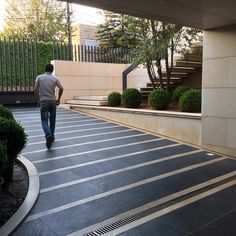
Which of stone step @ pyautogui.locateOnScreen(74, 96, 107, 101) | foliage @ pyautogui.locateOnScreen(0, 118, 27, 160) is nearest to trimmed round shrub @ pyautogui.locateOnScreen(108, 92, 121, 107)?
stone step @ pyautogui.locateOnScreen(74, 96, 107, 101)

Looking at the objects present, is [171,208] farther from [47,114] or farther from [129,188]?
[47,114]

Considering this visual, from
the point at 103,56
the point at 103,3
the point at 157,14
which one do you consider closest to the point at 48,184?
the point at 103,3

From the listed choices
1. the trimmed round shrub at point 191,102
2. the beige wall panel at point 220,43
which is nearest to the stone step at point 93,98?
the trimmed round shrub at point 191,102

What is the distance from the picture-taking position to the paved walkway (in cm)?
341

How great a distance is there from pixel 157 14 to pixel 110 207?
3.12m

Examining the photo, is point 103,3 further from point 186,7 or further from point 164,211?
point 164,211

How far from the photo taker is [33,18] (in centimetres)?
2058

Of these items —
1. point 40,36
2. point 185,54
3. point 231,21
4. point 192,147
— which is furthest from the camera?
point 40,36

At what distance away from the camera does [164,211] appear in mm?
3762

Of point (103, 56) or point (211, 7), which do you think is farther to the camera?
point (103, 56)

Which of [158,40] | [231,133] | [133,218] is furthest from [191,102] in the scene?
[133,218]

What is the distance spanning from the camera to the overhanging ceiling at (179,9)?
4.38m

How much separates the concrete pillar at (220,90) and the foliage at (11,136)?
3.93m

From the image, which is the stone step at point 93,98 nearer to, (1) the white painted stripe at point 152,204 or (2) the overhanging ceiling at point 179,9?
(2) the overhanging ceiling at point 179,9
